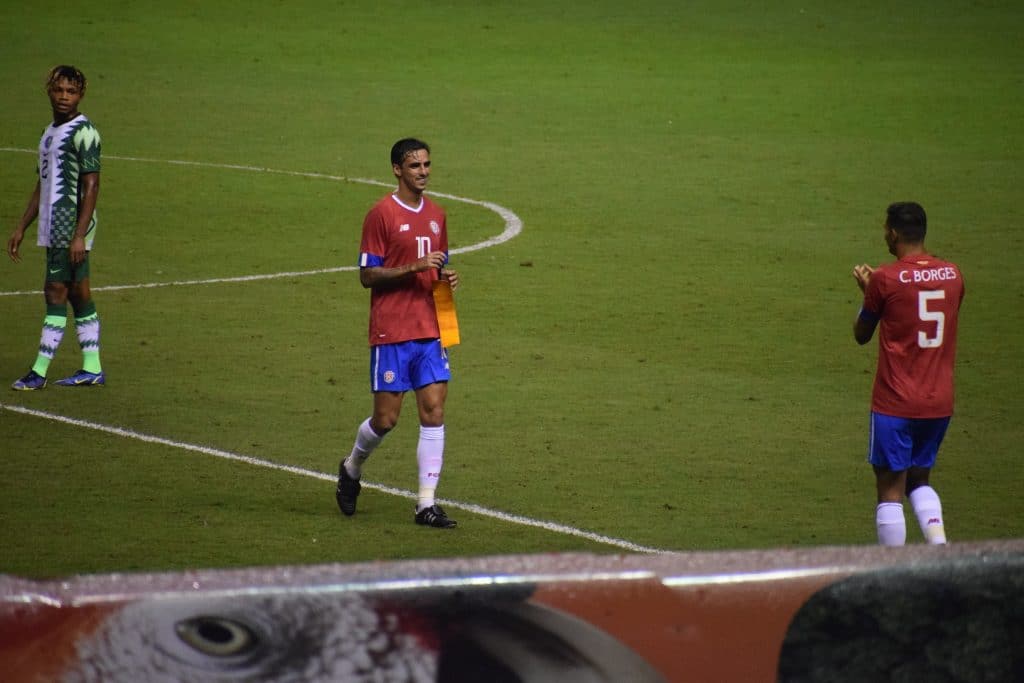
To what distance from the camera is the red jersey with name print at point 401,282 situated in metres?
9.45

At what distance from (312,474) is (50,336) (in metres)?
2.88

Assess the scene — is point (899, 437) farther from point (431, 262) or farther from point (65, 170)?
point (65, 170)

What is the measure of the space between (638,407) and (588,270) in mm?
5560

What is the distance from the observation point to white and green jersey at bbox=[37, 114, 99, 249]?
1238 centimetres

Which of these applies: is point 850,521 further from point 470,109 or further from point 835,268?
point 470,109

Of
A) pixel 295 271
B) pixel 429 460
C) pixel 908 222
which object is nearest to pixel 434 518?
pixel 429 460

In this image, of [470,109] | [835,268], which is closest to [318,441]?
[835,268]

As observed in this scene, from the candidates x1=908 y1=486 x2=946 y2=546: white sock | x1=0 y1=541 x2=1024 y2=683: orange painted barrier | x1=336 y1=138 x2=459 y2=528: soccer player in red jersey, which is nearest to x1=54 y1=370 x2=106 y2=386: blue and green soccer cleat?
x1=336 y1=138 x2=459 y2=528: soccer player in red jersey

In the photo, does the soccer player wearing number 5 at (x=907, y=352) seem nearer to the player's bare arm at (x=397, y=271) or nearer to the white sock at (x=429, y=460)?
the player's bare arm at (x=397, y=271)

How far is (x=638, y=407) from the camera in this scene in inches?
493

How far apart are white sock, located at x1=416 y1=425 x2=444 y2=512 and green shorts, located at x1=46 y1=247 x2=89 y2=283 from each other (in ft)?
13.4

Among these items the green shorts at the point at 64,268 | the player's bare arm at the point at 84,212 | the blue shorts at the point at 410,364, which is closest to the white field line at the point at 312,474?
the blue shorts at the point at 410,364

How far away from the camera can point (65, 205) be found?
489 inches

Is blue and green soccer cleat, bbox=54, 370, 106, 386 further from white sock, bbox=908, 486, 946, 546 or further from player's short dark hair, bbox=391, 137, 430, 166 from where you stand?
white sock, bbox=908, 486, 946, 546
